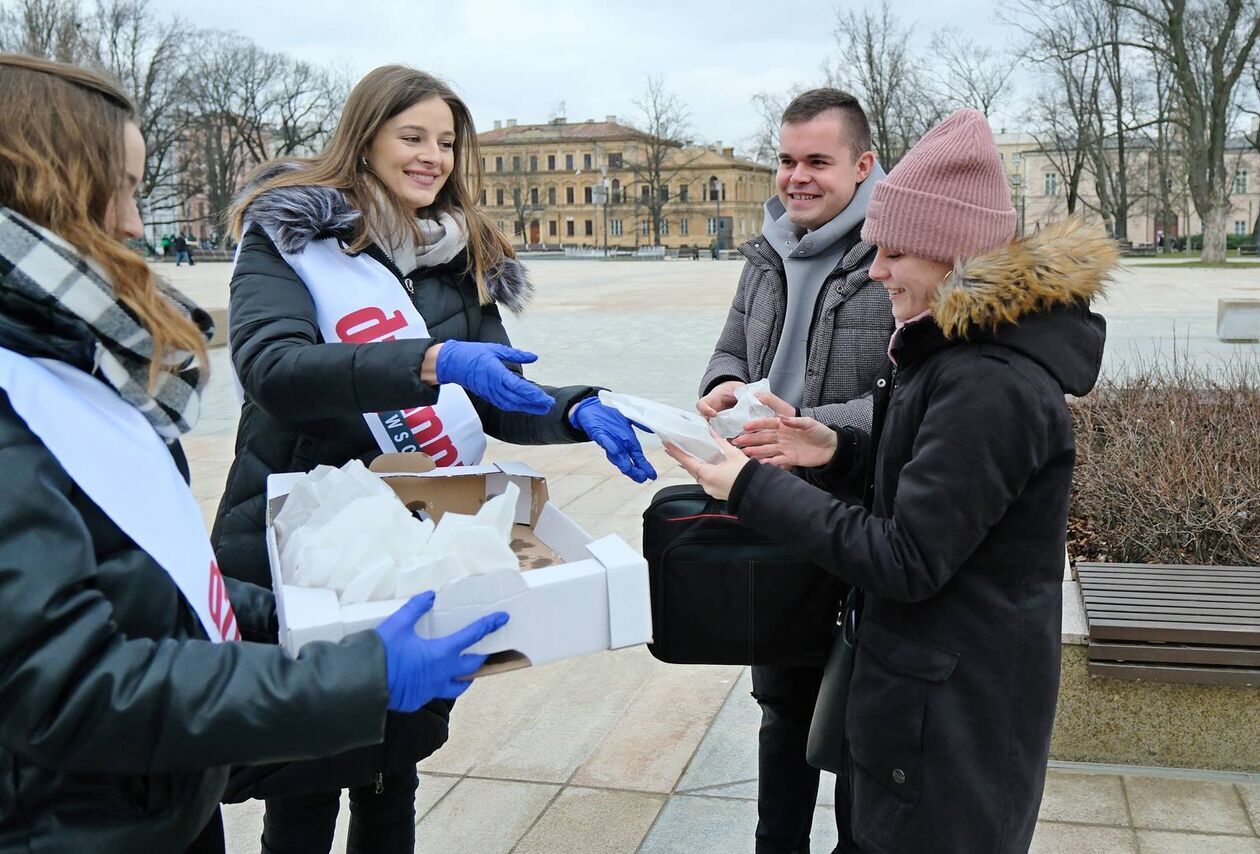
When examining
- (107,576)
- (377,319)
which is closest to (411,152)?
(377,319)

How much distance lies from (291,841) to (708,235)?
306 feet

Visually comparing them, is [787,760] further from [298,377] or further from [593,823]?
[298,377]

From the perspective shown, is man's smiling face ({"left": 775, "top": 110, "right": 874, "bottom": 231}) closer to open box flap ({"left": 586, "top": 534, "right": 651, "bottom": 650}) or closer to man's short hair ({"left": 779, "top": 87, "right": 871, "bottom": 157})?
man's short hair ({"left": 779, "top": 87, "right": 871, "bottom": 157})

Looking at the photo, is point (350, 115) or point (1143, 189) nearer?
point (350, 115)

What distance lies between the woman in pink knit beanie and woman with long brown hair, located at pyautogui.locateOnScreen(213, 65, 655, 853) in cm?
55

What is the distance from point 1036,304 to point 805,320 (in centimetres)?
121

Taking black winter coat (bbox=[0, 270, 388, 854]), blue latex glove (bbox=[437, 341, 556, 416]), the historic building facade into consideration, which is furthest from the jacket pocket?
the historic building facade

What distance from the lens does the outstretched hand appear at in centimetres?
208

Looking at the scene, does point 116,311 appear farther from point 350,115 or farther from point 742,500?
point 350,115

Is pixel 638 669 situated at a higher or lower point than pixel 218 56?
lower

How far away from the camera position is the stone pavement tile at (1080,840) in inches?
122

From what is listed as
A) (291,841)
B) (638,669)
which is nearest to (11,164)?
(291,841)

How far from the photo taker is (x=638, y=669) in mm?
4523

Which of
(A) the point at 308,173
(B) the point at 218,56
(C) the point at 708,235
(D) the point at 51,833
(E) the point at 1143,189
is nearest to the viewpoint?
(D) the point at 51,833
